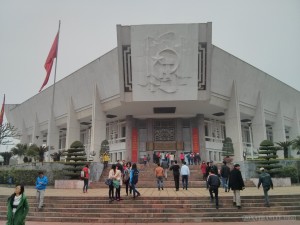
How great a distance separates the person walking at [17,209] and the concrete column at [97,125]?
869 inches

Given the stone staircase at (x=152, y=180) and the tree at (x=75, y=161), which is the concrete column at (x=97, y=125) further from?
the tree at (x=75, y=161)

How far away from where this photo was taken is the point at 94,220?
9461 mm

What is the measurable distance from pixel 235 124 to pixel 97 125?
44.0ft

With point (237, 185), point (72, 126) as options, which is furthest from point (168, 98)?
point (237, 185)

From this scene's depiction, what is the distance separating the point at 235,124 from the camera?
28531 millimetres

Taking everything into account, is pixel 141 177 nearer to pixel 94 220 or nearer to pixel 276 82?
pixel 94 220

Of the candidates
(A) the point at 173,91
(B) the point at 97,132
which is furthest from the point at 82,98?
(A) the point at 173,91

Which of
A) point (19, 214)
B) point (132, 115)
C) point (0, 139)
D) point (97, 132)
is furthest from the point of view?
point (132, 115)

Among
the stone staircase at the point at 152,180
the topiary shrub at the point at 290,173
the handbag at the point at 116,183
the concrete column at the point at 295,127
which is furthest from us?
the concrete column at the point at 295,127

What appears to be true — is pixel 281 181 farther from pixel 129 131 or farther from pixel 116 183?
pixel 129 131

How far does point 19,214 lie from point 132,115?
25549 millimetres

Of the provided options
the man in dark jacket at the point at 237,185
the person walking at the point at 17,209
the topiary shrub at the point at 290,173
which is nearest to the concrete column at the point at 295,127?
the topiary shrub at the point at 290,173

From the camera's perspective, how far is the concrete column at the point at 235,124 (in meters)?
28.0

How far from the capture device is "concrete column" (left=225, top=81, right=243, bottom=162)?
2797 cm
